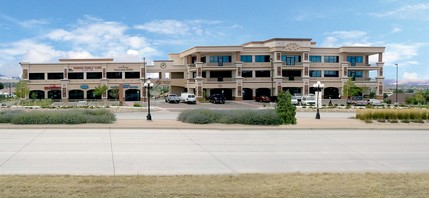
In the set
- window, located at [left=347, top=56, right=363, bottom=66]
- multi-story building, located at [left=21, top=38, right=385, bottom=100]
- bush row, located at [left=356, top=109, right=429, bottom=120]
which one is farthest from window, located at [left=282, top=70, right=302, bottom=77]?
bush row, located at [left=356, top=109, right=429, bottom=120]

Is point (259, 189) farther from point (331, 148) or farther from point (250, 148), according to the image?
point (331, 148)

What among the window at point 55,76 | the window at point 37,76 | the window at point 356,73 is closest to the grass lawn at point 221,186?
the window at point 55,76

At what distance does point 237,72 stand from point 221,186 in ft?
216

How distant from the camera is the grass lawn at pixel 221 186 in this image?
26.4ft

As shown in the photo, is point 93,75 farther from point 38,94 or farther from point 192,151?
point 192,151

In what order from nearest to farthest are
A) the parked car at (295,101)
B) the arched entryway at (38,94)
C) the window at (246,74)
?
the parked car at (295,101), the arched entryway at (38,94), the window at (246,74)

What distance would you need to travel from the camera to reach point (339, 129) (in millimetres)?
24656

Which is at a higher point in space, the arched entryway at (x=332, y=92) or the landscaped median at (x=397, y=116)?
the arched entryway at (x=332, y=92)

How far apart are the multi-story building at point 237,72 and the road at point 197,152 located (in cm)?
5306

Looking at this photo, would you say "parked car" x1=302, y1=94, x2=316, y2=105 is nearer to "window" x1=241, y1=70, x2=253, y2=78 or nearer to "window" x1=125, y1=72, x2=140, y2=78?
"window" x1=241, y1=70, x2=253, y2=78

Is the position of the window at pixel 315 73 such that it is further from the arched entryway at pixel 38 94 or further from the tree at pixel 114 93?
the arched entryway at pixel 38 94

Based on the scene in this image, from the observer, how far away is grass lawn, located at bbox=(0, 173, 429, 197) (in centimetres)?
805

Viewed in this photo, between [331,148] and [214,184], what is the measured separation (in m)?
8.74

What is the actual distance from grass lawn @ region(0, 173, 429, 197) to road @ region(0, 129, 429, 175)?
1417mm
